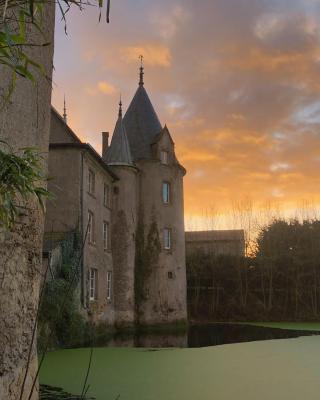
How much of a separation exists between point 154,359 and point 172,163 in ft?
59.3

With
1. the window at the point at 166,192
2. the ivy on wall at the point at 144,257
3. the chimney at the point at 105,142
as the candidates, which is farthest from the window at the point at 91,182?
the window at the point at 166,192

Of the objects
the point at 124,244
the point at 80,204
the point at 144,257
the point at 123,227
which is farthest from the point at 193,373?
the point at 144,257

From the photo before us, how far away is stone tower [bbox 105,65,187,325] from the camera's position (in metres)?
26.0

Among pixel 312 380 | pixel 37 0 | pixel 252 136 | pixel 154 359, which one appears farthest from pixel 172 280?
pixel 37 0

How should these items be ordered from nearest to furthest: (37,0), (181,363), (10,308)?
(37,0)
(10,308)
(181,363)

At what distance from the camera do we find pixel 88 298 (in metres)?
20.3

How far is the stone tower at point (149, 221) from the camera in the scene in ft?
85.3

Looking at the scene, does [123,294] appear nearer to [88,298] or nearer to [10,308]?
[88,298]

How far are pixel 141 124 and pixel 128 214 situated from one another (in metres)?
6.84

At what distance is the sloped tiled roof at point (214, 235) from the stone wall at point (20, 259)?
4398cm

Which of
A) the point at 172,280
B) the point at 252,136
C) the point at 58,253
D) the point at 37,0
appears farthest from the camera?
the point at 172,280

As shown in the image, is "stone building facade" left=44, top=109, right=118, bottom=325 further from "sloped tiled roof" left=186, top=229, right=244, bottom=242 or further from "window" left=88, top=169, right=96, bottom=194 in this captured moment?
"sloped tiled roof" left=186, top=229, right=244, bottom=242

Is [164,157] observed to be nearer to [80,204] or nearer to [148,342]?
[80,204]

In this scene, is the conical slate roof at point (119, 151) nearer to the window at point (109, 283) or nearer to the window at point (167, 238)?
the window at point (167, 238)
